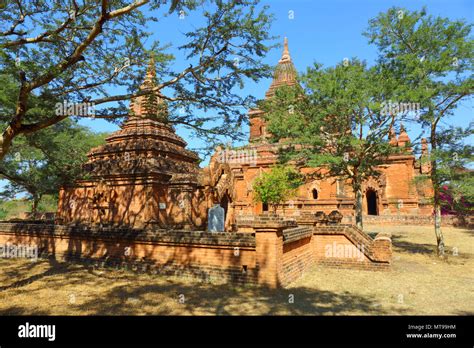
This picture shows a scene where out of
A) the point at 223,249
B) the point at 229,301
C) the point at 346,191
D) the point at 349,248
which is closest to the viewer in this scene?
the point at 229,301

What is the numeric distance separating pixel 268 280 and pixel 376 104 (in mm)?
9117

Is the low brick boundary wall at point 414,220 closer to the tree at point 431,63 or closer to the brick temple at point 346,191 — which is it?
the brick temple at point 346,191

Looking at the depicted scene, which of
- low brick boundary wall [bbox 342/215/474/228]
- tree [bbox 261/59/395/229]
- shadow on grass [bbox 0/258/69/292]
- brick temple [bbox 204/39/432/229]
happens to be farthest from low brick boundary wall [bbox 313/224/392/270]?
low brick boundary wall [bbox 342/215/474/228]

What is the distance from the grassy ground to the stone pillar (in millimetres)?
325

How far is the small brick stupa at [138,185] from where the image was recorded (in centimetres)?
1226

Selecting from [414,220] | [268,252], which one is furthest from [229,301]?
[414,220]

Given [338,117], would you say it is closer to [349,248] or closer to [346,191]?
[349,248]

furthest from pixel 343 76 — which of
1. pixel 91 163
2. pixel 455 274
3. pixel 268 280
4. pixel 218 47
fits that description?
pixel 91 163

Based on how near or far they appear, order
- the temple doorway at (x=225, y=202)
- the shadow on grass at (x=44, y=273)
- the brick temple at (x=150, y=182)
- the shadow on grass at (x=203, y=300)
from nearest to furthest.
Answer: the shadow on grass at (x=203, y=300), the shadow on grass at (x=44, y=273), the brick temple at (x=150, y=182), the temple doorway at (x=225, y=202)

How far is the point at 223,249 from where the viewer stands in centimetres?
834

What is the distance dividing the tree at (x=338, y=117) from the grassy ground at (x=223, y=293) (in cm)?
578

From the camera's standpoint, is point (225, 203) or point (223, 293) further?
point (225, 203)

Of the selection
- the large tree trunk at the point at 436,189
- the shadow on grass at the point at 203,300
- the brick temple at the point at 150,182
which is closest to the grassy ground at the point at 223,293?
the shadow on grass at the point at 203,300

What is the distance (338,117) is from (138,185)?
9659mm
